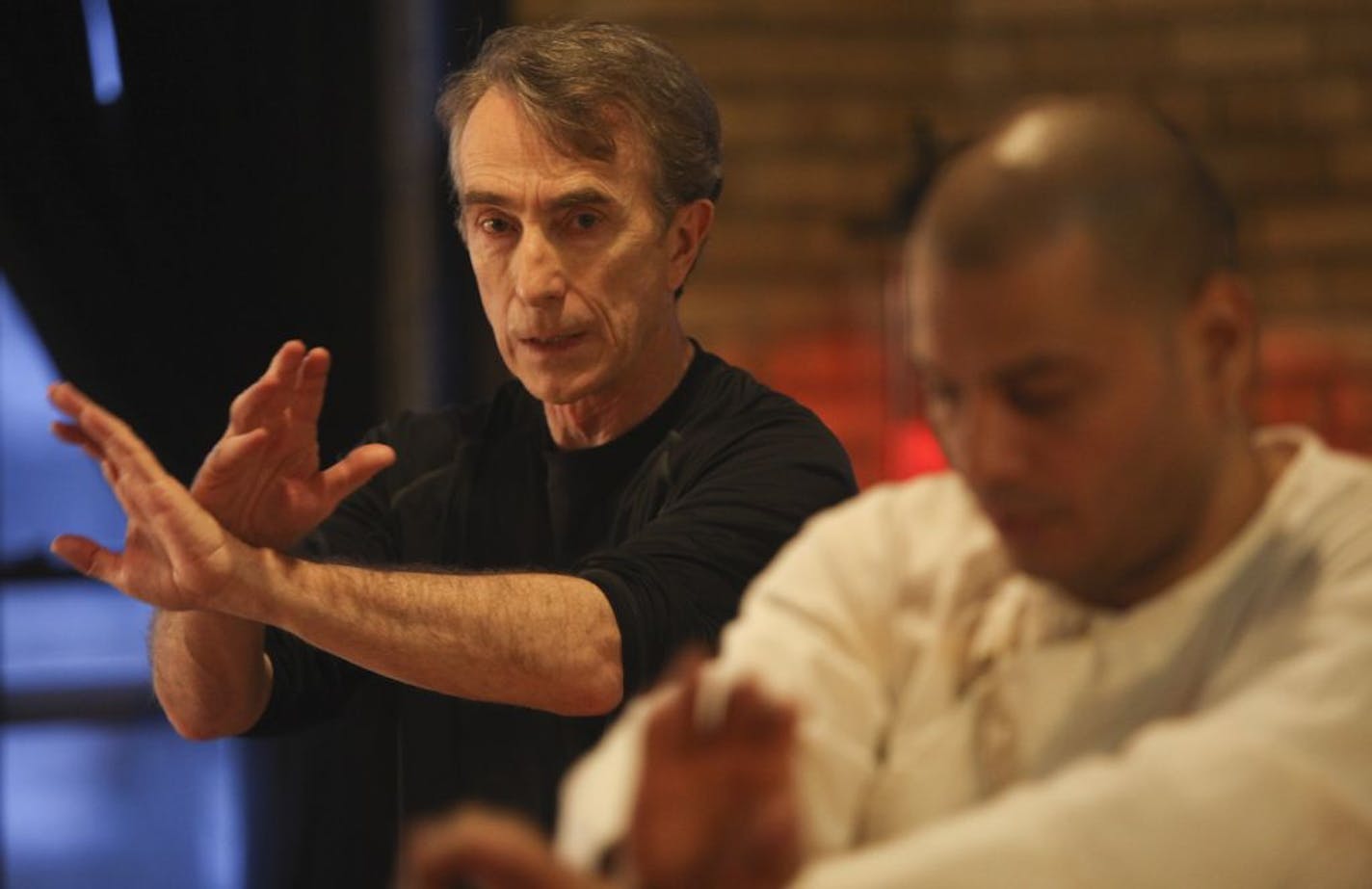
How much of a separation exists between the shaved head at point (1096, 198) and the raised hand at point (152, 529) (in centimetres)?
49

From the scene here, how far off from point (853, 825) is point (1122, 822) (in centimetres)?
13

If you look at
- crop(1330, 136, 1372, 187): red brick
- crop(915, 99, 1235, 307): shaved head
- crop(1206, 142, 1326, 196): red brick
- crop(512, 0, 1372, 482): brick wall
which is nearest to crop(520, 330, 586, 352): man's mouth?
crop(915, 99, 1235, 307): shaved head

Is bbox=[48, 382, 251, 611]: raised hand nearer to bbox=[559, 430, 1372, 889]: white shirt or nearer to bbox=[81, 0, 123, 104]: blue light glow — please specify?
bbox=[559, 430, 1372, 889]: white shirt

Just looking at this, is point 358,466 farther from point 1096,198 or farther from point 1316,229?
point 1316,229

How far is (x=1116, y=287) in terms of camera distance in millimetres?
604

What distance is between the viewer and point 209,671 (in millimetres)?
1103

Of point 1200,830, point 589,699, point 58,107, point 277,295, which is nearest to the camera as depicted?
point 1200,830

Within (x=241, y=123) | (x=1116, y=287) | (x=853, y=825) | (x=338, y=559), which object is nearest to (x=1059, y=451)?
(x=1116, y=287)

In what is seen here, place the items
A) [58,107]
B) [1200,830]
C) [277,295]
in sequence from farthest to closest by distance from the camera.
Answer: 1. [277,295]
2. [58,107]
3. [1200,830]

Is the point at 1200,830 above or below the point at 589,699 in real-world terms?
above

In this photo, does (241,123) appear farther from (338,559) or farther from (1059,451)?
(1059,451)

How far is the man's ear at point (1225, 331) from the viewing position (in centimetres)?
62

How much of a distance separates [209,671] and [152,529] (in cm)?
20

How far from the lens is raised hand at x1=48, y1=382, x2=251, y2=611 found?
93 centimetres
